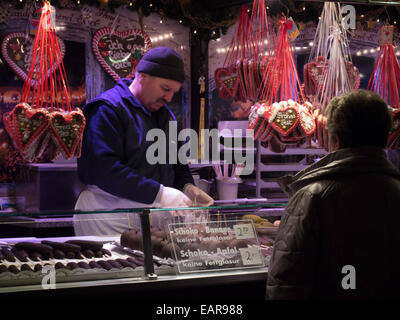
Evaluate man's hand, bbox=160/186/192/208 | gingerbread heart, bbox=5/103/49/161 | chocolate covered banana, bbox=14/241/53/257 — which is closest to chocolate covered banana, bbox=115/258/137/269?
chocolate covered banana, bbox=14/241/53/257

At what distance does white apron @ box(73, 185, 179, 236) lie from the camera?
2398 millimetres

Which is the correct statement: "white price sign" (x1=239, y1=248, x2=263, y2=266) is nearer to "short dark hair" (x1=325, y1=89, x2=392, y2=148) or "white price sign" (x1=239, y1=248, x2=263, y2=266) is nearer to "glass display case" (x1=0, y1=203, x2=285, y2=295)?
"glass display case" (x1=0, y1=203, x2=285, y2=295)

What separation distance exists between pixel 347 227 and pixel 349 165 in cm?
20

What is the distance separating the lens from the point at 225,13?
209 inches

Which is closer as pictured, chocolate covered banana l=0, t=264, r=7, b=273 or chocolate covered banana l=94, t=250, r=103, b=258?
chocolate covered banana l=0, t=264, r=7, b=273

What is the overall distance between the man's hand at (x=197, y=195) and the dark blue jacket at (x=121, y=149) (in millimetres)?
148

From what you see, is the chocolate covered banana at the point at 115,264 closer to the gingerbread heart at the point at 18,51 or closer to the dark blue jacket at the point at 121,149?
the dark blue jacket at the point at 121,149

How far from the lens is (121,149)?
3074mm

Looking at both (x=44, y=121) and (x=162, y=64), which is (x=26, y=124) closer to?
(x=44, y=121)

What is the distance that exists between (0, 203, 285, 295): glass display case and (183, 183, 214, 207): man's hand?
1.36 feet

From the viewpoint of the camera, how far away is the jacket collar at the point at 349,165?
1642 mm

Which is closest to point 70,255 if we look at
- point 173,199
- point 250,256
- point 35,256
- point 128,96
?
point 35,256

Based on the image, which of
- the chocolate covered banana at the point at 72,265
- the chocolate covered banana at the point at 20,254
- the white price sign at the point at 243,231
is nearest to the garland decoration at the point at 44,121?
the chocolate covered banana at the point at 20,254
